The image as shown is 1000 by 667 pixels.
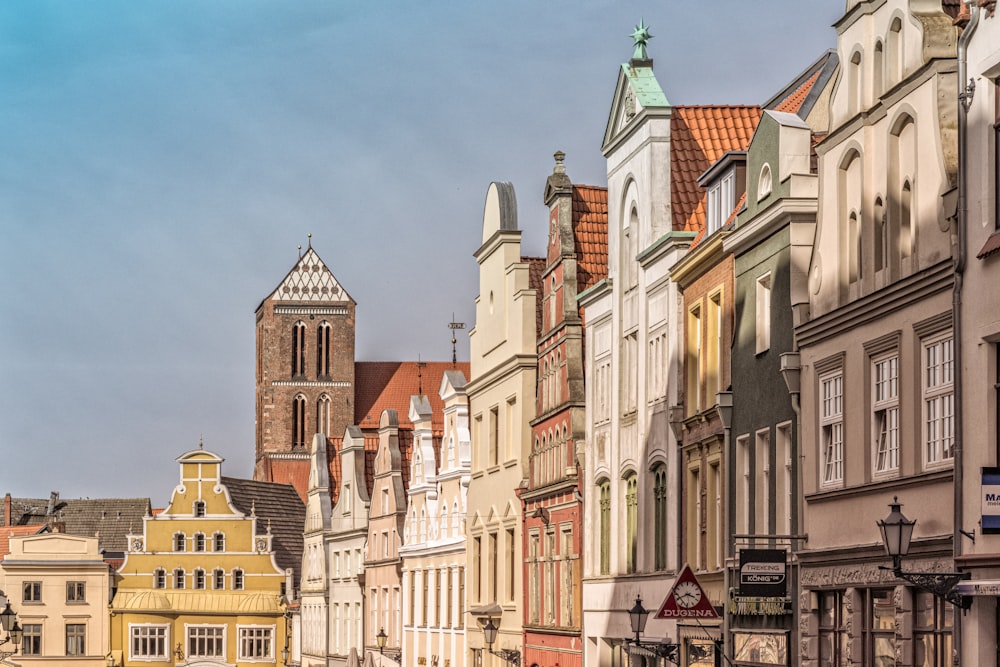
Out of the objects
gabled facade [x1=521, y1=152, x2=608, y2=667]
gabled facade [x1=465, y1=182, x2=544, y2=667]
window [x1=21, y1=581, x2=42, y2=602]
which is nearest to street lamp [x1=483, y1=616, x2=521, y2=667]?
gabled facade [x1=465, y1=182, x2=544, y2=667]

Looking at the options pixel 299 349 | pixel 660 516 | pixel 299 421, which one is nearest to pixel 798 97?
pixel 660 516

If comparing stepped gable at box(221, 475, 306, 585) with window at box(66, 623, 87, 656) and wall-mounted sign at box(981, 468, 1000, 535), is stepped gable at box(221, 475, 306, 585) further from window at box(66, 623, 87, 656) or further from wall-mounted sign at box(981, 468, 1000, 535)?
wall-mounted sign at box(981, 468, 1000, 535)

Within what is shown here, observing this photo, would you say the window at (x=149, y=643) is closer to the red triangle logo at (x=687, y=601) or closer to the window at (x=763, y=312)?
the red triangle logo at (x=687, y=601)

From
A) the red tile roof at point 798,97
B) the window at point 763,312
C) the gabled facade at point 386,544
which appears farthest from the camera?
the gabled facade at point 386,544

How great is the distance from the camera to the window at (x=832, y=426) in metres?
22.8

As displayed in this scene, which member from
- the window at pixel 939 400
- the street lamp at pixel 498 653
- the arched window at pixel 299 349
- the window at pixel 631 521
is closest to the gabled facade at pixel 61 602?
the street lamp at pixel 498 653

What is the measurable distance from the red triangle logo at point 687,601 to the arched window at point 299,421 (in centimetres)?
11151

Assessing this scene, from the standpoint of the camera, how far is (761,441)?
26172 millimetres

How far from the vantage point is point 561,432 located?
1548 inches

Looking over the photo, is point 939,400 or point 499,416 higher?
point 499,416

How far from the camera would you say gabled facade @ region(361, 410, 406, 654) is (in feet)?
187

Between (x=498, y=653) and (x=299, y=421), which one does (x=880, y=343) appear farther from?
(x=299, y=421)

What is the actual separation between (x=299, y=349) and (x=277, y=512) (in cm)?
4519

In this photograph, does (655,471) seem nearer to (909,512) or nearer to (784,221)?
(784,221)
